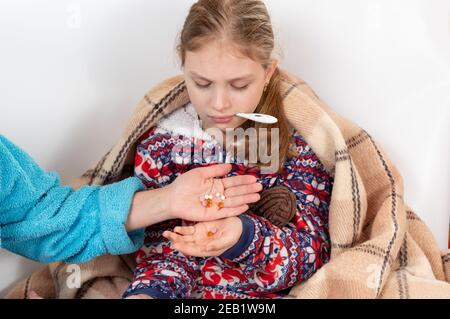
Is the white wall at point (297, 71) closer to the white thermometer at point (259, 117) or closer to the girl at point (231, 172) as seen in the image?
the girl at point (231, 172)

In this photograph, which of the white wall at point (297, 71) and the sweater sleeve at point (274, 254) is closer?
the sweater sleeve at point (274, 254)

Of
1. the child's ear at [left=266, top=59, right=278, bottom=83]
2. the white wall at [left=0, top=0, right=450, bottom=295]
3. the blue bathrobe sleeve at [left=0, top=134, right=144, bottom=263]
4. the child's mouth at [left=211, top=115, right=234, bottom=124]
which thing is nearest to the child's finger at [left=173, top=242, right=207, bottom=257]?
the blue bathrobe sleeve at [left=0, top=134, right=144, bottom=263]

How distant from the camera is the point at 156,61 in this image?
1.55 metres

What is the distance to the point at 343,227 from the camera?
1.26 meters

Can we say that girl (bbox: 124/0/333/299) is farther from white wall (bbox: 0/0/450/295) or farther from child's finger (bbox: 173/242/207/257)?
white wall (bbox: 0/0/450/295)

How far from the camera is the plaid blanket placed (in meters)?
1.19

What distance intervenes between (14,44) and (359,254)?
2.48ft

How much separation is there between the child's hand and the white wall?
43 cm

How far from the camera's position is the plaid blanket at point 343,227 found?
1.19m

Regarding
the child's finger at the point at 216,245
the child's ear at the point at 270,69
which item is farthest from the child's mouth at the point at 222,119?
the child's finger at the point at 216,245

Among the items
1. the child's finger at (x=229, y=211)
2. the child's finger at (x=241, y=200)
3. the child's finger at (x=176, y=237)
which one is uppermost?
the child's finger at (x=241, y=200)

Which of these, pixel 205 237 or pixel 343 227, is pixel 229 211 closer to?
pixel 205 237

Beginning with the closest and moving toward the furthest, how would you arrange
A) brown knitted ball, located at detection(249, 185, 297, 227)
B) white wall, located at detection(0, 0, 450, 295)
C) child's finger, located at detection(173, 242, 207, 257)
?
child's finger, located at detection(173, 242, 207, 257) → brown knitted ball, located at detection(249, 185, 297, 227) → white wall, located at detection(0, 0, 450, 295)

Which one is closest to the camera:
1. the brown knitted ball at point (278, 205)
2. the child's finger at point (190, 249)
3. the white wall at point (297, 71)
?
the child's finger at point (190, 249)
